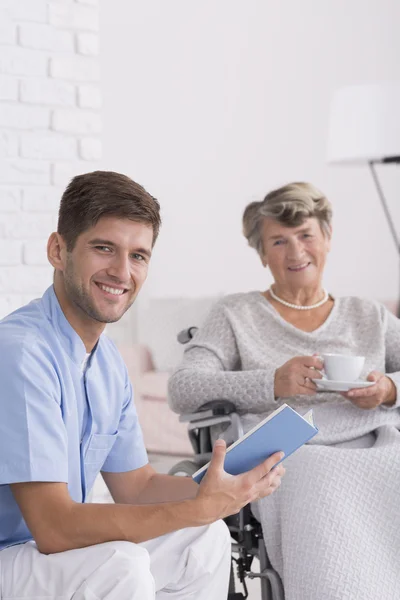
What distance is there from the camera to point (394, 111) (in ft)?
13.3

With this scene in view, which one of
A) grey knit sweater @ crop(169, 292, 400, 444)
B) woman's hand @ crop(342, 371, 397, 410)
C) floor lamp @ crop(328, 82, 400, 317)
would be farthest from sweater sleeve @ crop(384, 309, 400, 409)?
floor lamp @ crop(328, 82, 400, 317)

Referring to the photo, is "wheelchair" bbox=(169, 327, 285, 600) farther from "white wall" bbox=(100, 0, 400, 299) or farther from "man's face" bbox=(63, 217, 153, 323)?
"white wall" bbox=(100, 0, 400, 299)

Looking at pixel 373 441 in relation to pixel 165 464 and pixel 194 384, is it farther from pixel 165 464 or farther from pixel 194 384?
pixel 165 464

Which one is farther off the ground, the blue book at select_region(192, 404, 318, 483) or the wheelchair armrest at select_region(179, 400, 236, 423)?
the blue book at select_region(192, 404, 318, 483)

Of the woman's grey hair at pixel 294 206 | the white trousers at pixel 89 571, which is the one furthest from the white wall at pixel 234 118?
the white trousers at pixel 89 571

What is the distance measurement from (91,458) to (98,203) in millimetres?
486

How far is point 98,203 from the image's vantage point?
1570 mm

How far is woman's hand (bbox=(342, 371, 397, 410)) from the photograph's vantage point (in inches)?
85.8

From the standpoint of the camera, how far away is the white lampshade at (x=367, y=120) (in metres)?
4.03

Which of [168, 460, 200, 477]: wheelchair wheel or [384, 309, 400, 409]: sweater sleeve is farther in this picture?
[384, 309, 400, 409]: sweater sleeve

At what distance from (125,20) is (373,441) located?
3.60 meters

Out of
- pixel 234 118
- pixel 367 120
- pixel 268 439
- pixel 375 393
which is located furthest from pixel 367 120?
pixel 268 439

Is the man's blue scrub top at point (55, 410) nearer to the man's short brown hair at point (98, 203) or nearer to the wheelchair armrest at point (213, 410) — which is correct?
the man's short brown hair at point (98, 203)

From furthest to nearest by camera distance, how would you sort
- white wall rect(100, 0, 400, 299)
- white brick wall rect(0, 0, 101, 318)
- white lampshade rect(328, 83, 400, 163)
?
white wall rect(100, 0, 400, 299) < white lampshade rect(328, 83, 400, 163) < white brick wall rect(0, 0, 101, 318)
